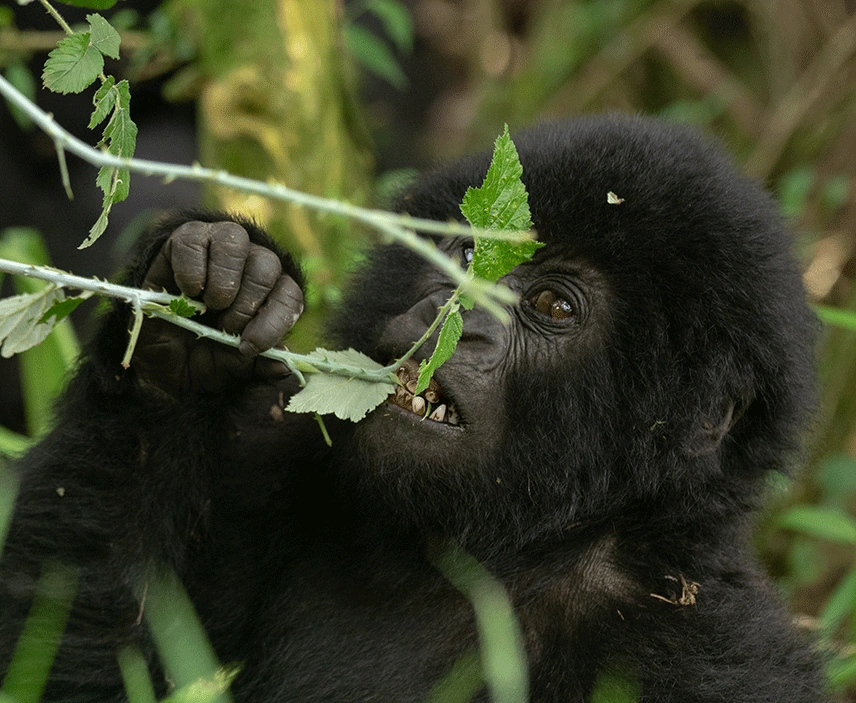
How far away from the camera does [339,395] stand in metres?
2.44

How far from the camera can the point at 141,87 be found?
→ 663 centimetres

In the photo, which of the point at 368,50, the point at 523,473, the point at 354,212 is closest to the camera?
the point at 354,212

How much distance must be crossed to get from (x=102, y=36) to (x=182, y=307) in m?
0.59

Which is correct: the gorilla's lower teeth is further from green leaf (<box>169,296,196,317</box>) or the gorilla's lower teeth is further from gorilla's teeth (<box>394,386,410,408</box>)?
green leaf (<box>169,296,196,317</box>)

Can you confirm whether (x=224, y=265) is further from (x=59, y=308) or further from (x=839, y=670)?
(x=839, y=670)

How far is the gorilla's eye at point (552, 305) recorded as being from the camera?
9.14 ft

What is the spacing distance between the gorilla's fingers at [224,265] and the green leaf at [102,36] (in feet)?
1.68

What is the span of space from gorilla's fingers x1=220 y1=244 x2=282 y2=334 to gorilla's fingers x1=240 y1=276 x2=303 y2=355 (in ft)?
0.06

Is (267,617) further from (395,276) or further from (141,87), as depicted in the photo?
(141,87)

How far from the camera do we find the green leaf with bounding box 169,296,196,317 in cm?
231

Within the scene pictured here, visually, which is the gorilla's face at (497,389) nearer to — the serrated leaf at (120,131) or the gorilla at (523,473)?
the gorilla at (523,473)

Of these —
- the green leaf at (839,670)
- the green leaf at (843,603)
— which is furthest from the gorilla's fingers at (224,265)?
the green leaf at (843,603)

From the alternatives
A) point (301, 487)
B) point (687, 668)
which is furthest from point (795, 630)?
point (301, 487)

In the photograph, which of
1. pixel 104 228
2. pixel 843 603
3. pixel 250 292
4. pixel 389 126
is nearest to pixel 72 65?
pixel 104 228
